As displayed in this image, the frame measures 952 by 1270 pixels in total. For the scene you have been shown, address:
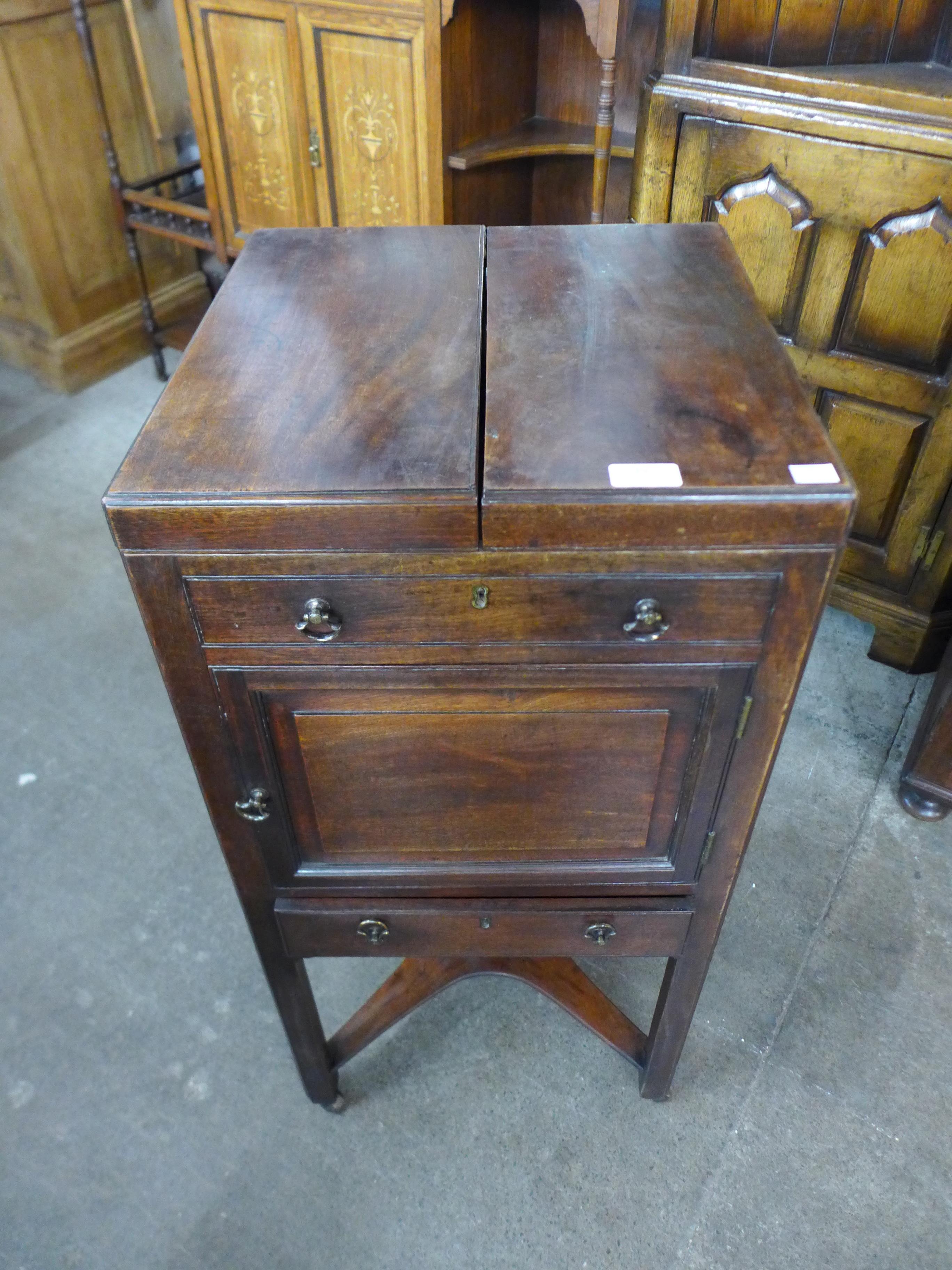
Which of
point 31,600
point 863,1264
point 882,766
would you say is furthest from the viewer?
point 31,600

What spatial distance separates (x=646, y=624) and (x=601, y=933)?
1.44ft

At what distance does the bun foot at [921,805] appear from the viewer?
1.69m

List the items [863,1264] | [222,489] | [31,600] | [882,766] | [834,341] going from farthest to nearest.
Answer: [31,600] < [882,766] < [834,341] < [863,1264] < [222,489]

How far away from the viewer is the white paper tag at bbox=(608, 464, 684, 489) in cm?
69

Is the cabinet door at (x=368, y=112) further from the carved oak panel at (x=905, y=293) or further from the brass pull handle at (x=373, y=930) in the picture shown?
the brass pull handle at (x=373, y=930)

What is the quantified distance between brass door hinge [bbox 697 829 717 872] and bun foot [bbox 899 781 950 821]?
0.92m

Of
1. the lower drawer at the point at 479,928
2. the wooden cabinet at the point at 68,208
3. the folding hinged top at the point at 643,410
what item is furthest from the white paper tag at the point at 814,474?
the wooden cabinet at the point at 68,208

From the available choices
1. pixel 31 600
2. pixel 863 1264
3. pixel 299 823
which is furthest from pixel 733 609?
pixel 31 600

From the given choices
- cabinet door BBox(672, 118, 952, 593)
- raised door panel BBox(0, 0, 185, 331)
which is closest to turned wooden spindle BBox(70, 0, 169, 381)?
raised door panel BBox(0, 0, 185, 331)

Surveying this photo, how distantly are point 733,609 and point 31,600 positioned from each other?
1.89 m

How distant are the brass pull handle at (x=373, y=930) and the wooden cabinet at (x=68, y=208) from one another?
2.34 meters

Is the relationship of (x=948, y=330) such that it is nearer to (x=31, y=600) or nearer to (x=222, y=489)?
(x=222, y=489)

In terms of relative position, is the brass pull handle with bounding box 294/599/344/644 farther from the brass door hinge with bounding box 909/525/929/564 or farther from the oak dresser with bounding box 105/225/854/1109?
the brass door hinge with bounding box 909/525/929/564

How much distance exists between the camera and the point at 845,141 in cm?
148
